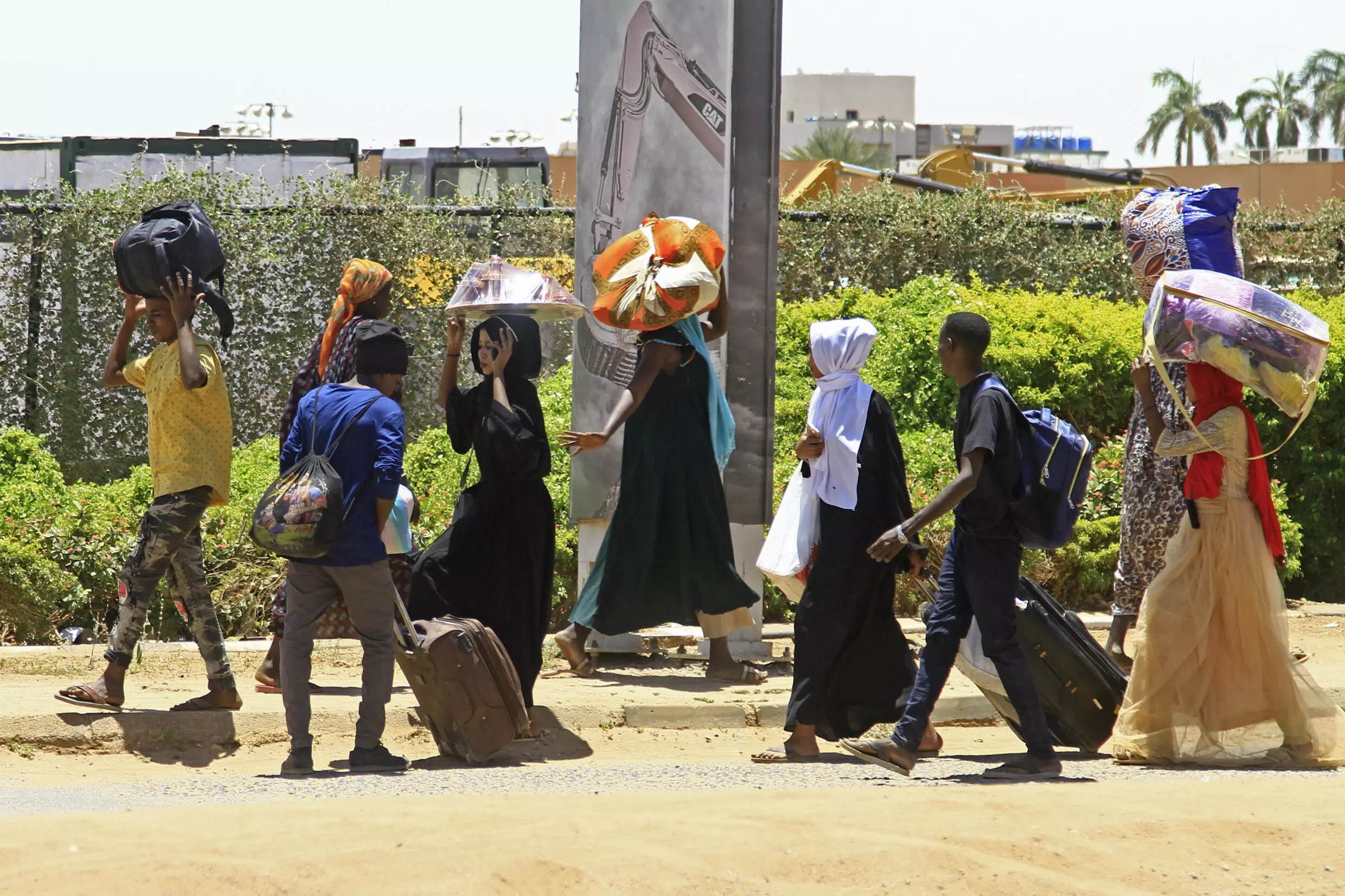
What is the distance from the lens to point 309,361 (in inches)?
268

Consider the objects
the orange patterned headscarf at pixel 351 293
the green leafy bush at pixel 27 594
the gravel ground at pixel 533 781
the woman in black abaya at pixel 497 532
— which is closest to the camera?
the gravel ground at pixel 533 781

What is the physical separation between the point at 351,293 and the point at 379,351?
100 cm

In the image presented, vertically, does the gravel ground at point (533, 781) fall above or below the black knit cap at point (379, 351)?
below

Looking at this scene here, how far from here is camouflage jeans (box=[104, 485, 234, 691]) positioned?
6105mm

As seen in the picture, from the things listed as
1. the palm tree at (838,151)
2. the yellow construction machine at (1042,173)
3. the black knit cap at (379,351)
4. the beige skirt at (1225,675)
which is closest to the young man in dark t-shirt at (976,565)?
the beige skirt at (1225,675)

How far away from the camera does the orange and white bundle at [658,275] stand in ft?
22.5

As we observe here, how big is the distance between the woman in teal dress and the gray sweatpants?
145 centimetres

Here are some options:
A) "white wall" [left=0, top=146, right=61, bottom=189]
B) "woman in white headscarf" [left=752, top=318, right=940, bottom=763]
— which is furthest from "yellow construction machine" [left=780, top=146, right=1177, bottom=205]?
"white wall" [left=0, top=146, right=61, bottom=189]

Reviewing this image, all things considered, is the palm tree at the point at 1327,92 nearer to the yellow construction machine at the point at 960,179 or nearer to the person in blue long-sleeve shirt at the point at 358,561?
the yellow construction machine at the point at 960,179

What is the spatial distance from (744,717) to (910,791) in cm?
198

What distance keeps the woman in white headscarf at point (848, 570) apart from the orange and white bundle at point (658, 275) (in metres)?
1.11

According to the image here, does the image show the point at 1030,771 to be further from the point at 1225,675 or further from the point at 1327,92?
the point at 1327,92

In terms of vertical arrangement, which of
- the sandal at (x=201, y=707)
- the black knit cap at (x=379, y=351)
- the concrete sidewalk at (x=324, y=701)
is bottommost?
the concrete sidewalk at (x=324, y=701)

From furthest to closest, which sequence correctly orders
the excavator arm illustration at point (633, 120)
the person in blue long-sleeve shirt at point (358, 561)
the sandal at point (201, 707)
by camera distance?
1. the excavator arm illustration at point (633, 120)
2. the sandal at point (201, 707)
3. the person in blue long-sleeve shirt at point (358, 561)
